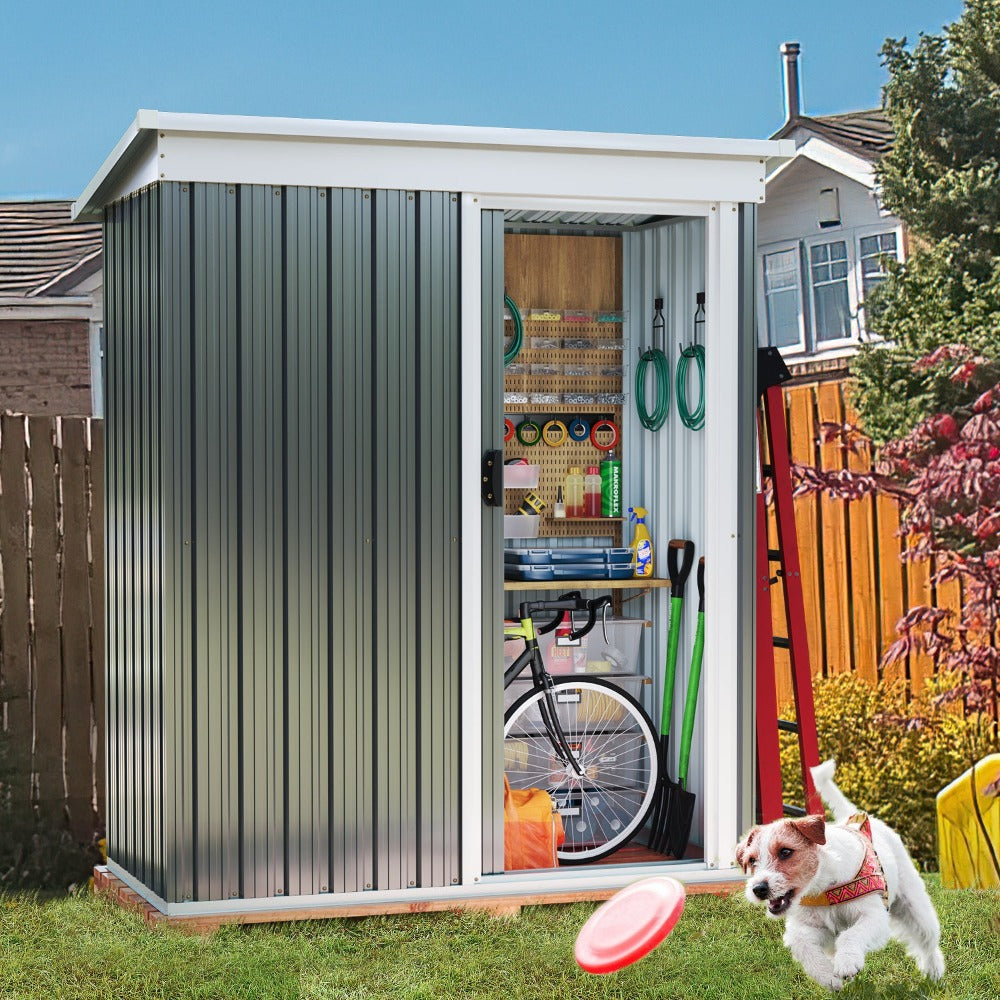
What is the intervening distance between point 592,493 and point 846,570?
2.24 meters

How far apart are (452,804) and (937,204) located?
15.6 ft

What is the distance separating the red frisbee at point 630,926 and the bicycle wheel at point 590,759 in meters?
1.18

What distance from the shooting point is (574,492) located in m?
5.83

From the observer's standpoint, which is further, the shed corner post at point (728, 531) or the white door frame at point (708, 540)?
the shed corner post at point (728, 531)

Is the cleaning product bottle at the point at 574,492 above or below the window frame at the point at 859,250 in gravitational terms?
below

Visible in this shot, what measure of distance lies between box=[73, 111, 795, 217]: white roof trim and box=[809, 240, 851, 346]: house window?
6917 mm

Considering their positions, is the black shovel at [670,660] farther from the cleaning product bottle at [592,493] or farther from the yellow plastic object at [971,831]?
the yellow plastic object at [971,831]

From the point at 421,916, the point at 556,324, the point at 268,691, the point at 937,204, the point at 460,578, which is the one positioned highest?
the point at 937,204

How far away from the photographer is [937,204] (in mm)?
7691

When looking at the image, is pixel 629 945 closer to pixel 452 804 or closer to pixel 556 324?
pixel 452 804

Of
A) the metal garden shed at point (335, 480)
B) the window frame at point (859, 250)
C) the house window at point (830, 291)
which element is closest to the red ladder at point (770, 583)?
the metal garden shed at point (335, 480)

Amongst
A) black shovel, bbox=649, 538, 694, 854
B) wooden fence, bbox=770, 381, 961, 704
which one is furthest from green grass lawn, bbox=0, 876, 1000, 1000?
wooden fence, bbox=770, 381, 961, 704

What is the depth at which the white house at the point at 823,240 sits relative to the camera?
1103 cm

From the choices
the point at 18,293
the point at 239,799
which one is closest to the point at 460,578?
the point at 239,799
